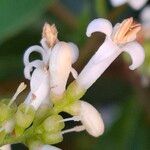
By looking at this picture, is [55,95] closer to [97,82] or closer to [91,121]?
[91,121]

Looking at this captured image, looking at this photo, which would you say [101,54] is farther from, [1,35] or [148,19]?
[148,19]

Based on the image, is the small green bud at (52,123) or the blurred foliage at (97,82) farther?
the blurred foliage at (97,82)

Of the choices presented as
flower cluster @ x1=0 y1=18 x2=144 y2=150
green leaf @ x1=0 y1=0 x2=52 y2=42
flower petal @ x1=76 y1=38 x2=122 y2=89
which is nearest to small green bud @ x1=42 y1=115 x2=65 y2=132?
flower cluster @ x1=0 y1=18 x2=144 y2=150

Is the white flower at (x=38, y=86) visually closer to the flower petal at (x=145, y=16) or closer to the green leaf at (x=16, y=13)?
the green leaf at (x=16, y=13)

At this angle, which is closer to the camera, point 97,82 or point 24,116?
point 24,116

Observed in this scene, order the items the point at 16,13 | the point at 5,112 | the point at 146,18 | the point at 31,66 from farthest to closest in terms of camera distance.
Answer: the point at 146,18 < the point at 16,13 < the point at 31,66 < the point at 5,112

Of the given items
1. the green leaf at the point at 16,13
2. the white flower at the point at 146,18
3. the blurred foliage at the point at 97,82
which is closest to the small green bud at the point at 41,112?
the green leaf at the point at 16,13

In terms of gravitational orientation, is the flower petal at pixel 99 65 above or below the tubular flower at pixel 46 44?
below

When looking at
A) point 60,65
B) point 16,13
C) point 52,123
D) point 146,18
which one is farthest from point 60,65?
point 146,18

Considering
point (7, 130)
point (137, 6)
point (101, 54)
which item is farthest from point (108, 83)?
point (7, 130)
